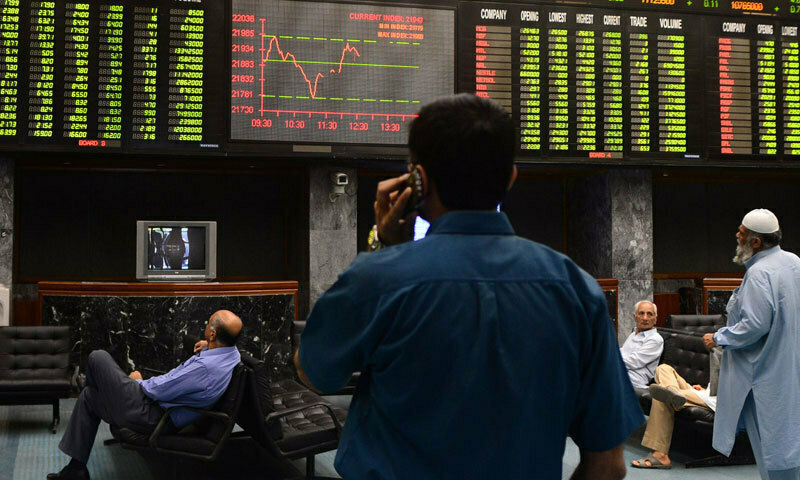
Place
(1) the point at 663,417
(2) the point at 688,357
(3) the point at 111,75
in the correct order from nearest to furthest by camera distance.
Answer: (1) the point at 663,417
(2) the point at 688,357
(3) the point at 111,75

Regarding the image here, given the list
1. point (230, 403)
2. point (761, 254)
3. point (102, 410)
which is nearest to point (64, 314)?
point (102, 410)

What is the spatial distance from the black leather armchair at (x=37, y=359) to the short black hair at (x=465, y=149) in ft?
19.6

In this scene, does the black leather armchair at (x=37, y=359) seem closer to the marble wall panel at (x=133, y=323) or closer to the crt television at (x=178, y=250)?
the marble wall panel at (x=133, y=323)

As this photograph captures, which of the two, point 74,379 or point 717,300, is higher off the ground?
point 717,300

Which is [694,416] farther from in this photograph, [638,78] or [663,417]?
[638,78]

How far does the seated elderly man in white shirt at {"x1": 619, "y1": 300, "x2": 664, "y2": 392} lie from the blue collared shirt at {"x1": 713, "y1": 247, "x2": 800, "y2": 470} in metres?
2.31

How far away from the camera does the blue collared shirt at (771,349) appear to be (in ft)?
12.1

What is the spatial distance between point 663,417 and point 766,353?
1850mm

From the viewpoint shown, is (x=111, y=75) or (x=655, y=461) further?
(x=111, y=75)

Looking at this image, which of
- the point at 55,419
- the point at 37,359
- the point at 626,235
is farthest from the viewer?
the point at 626,235

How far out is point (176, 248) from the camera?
8227 millimetres

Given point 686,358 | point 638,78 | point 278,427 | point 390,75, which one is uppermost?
point 638,78

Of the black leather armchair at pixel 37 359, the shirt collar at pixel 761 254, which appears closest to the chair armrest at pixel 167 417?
the black leather armchair at pixel 37 359

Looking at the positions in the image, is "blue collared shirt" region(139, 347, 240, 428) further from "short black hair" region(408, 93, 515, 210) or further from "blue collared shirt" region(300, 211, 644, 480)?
"short black hair" region(408, 93, 515, 210)
